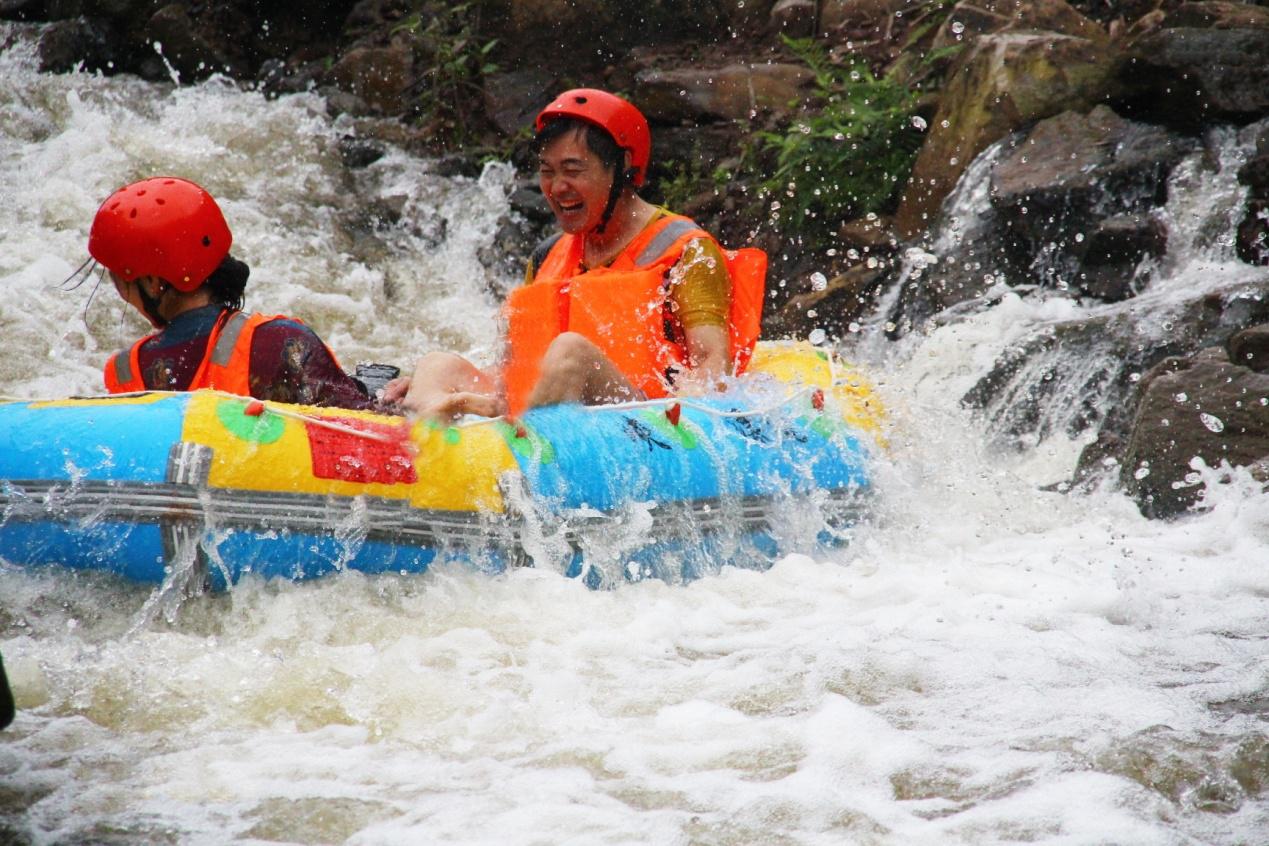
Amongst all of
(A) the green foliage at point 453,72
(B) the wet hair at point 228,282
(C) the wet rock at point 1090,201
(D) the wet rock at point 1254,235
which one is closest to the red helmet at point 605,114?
(B) the wet hair at point 228,282

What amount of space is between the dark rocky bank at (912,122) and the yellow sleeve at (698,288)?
1764mm

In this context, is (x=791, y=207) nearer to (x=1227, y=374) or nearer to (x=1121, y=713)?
(x=1227, y=374)

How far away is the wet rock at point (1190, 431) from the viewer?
16.3 feet

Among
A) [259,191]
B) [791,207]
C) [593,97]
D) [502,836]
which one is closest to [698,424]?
Result: [593,97]

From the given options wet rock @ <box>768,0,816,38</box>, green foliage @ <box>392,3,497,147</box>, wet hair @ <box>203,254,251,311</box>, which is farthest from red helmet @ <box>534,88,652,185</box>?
green foliage @ <box>392,3,497,147</box>

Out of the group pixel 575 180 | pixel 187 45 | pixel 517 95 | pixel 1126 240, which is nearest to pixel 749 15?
pixel 517 95

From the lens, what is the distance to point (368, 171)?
9750 mm

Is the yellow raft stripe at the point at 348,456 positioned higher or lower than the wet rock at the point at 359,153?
lower

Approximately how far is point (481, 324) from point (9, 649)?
493 centimetres

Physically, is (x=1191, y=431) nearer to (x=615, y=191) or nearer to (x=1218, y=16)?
(x=615, y=191)

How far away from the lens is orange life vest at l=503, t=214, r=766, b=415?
4.83m

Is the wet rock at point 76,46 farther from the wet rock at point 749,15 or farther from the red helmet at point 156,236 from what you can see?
the red helmet at point 156,236

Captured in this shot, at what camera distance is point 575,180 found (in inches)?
196

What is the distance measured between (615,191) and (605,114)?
0.93ft
